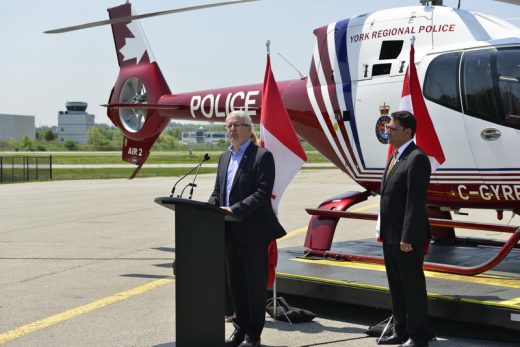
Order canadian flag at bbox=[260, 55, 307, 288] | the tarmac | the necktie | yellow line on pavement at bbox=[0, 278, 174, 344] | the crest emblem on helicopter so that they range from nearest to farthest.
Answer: the necktie, the tarmac, yellow line on pavement at bbox=[0, 278, 174, 344], canadian flag at bbox=[260, 55, 307, 288], the crest emblem on helicopter

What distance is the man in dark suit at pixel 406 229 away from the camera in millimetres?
5258

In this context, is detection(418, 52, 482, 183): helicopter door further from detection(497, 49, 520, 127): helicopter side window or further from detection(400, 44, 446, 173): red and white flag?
detection(400, 44, 446, 173): red and white flag

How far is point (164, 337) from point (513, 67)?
4.05 meters

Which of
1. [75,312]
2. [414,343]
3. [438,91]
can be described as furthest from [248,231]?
[438,91]

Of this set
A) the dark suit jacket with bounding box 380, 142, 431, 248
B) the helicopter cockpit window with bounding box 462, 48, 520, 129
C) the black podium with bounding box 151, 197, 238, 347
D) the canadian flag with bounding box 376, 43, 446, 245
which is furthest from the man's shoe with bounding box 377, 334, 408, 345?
the helicopter cockpit window with bounding box 462, 48, 520, 129

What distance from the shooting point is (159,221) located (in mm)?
15172

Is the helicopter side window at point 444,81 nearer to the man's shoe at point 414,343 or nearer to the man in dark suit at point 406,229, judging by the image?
the man in dark suit at point 406,229

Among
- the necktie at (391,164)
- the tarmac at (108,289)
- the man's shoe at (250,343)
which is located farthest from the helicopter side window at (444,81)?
the man's shoe at (250,343)

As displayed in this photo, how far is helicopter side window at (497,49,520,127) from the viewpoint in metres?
6.84

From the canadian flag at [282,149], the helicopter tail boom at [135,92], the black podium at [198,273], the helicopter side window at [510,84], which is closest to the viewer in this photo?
the black podium at [198,273]

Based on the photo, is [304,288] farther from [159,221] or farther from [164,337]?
[159,221]

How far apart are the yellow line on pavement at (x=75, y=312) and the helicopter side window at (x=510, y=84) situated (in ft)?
13.7

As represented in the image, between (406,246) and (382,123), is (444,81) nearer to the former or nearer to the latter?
(382,123)

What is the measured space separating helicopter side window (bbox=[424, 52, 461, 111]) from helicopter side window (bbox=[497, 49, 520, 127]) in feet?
1.50
